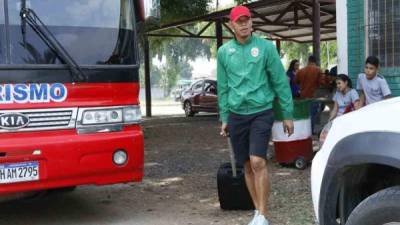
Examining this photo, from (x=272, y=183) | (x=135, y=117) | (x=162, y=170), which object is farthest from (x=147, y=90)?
(x=135, y=117)

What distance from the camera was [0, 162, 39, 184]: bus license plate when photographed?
463cm

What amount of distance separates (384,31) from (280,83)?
155 inches

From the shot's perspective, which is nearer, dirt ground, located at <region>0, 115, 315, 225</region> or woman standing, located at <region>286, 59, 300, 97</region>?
dirt ground, located at <region>0, 115, 315, 225</region>

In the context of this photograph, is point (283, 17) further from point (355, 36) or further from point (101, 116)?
point (101, 116)

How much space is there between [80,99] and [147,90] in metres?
16.6

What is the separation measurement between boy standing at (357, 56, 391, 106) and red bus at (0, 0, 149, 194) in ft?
10.8

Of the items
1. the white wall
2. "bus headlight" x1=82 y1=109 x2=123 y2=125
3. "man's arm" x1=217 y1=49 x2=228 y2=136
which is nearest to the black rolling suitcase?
"man's arm" x1=217 y1=49 x2=228 y2=136

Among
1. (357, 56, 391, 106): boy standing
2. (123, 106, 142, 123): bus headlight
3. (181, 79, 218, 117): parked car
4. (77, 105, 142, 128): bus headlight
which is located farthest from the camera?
(181, 79, 218, 117): parked car

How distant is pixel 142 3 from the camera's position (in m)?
5.53

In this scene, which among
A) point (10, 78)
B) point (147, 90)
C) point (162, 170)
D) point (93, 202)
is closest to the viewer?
point (10, 78)

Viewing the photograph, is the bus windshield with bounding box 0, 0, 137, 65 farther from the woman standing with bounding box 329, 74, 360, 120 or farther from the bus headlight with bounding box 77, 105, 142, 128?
the woman standing with bounding box 329, 74, 360, 120

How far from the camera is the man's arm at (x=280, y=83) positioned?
15.4 ft

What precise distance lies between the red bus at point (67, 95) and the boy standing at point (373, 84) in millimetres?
3307

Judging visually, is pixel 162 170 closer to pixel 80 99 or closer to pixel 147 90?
pixel 80 99
